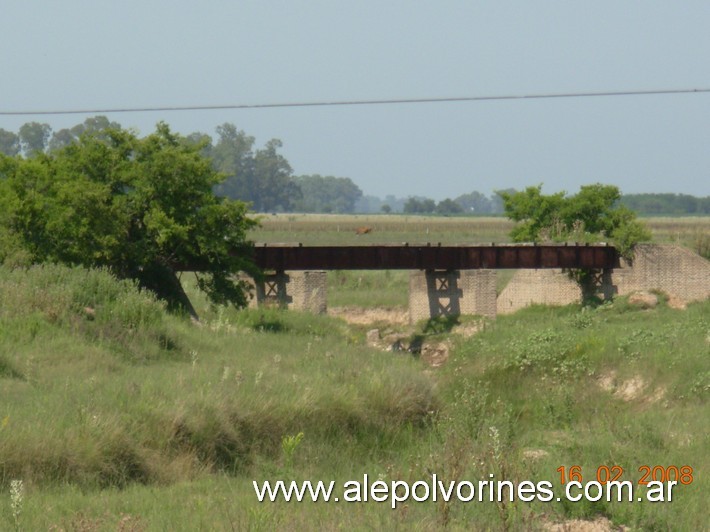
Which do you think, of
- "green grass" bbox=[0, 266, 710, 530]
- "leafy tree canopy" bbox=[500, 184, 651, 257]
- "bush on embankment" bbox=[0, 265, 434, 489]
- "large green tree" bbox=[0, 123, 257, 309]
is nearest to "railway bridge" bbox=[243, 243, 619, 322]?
"leafy tree canopy" bbox=[500, 184, 651, 257]

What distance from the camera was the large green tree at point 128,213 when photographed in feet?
104

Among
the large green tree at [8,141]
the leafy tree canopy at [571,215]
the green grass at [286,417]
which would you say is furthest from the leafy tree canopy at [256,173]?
the green grass at [286,417]

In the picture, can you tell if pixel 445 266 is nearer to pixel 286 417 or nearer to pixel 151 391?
pixel 286 417

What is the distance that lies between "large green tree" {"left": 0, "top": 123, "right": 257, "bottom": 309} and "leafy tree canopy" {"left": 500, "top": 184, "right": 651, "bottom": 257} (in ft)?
65.7

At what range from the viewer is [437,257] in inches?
1815

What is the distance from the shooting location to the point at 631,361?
2530 cm

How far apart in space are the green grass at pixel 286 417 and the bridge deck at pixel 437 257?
15553 millimetres

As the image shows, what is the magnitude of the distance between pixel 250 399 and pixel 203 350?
23.2 ft

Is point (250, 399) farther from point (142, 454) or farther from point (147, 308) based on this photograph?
point (147, 308)

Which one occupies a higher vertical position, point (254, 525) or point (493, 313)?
point (254, 525)

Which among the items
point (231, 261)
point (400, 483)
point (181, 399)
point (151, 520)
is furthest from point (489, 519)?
point (231, 261)

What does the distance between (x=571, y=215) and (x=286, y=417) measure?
38.1 meters

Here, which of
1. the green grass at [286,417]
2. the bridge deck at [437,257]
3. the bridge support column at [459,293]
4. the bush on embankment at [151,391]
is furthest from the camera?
the bridge support column at [459,293]

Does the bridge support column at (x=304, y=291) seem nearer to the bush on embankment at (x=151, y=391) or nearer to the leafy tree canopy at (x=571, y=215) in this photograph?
the leafy tree canopy at (x=571, y=215)
